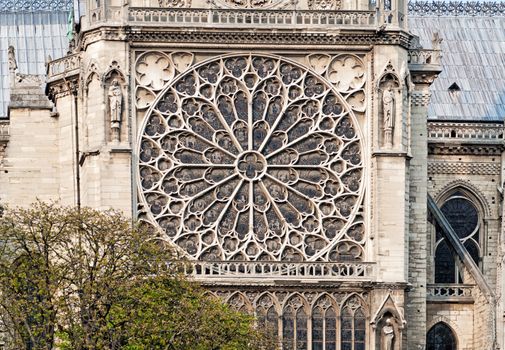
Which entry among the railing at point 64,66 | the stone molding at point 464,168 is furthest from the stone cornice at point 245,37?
the stone molding at point 464,168

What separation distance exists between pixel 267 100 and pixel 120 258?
11.5 metres

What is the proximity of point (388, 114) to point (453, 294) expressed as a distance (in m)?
6.85

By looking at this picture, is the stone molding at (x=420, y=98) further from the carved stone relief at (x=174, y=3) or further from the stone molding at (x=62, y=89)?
the stone molding at (x=62, y=89)

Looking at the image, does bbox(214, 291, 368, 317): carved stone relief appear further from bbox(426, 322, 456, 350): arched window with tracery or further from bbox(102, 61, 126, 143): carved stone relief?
bbox(102, 61, 126, 143): carved stone relief

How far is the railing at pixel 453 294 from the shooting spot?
242 feet

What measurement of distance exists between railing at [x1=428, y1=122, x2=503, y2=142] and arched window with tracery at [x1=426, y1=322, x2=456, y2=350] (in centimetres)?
710

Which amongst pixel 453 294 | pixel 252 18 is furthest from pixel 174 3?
pixel 453 294

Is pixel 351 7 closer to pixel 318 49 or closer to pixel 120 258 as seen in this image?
pixel 318 49

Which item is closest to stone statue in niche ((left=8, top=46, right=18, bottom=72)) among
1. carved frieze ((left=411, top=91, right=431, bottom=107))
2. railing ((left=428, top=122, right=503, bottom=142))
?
carved frieze ((left=411, top=91, right=431, bottom=107))

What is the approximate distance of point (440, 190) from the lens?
77750 mm

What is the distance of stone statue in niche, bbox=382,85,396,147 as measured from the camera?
232 feet

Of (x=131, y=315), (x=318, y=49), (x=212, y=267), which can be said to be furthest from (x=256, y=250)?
(x=131, y=315)

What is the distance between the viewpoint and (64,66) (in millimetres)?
73500

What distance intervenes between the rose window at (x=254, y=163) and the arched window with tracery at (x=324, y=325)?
1.50m
